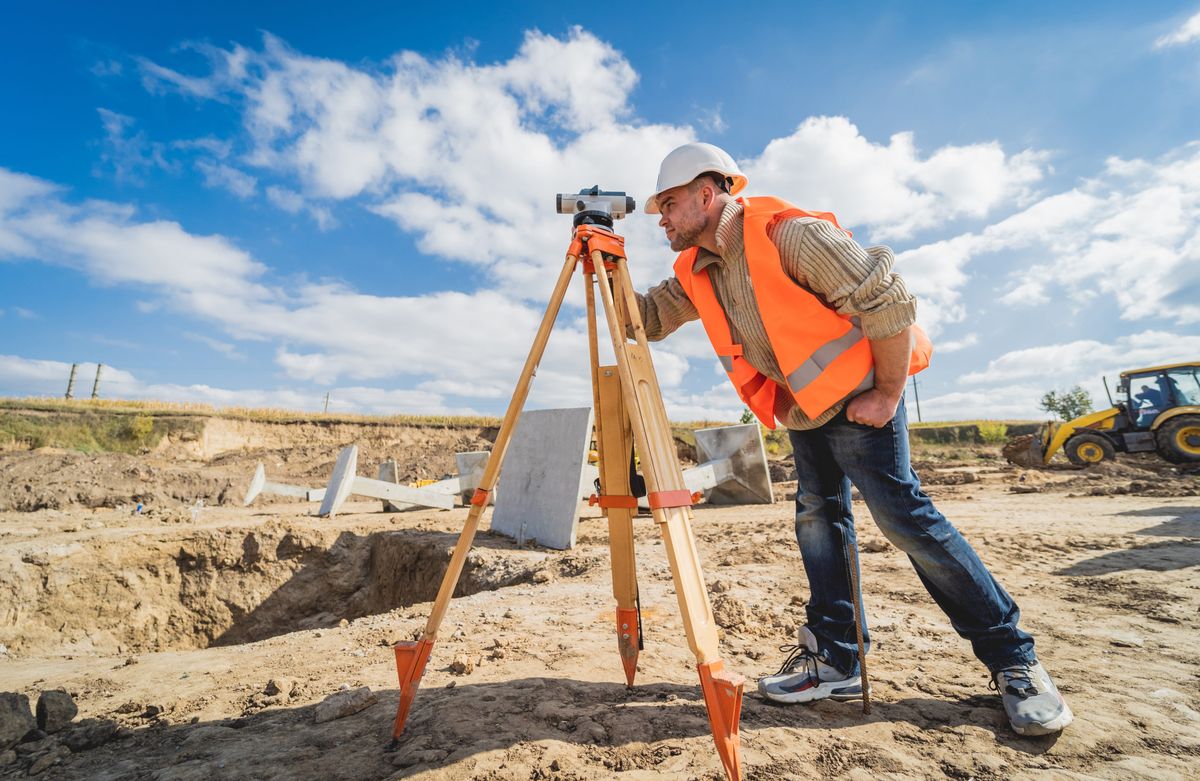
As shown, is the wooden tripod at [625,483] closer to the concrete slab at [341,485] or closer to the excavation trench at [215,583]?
the excavation trench at [215,583]

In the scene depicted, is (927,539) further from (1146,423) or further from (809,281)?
Result: (1146,423)

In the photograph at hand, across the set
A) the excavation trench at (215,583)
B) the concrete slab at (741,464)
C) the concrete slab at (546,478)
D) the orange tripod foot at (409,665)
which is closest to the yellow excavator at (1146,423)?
the concrete slab at (741,464)

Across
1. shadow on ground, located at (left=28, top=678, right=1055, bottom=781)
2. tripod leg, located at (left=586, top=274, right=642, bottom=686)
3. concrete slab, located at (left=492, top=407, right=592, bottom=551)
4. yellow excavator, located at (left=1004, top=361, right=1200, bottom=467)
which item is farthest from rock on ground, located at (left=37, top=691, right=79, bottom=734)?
yellow excavator, located at (left=1004, top=361, right=1200, bottom=467)

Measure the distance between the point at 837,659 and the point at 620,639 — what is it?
0.87 m

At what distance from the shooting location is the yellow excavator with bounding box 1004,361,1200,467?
10938mm

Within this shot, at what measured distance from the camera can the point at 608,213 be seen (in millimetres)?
2129

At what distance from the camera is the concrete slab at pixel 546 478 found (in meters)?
5.65

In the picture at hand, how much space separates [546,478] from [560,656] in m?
3.40

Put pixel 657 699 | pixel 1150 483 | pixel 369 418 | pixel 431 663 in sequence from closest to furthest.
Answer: pixel 657 699
pixel 431 663
pixel 1150 483
pixel 369 418

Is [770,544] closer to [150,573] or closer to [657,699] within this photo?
[657,699]

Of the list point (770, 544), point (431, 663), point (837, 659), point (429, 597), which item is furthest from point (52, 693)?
point (770, 544)

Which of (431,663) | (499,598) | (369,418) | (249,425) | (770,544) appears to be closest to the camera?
(431,663)

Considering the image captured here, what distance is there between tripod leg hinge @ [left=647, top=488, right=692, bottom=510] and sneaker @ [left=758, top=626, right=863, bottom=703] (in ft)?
3.37

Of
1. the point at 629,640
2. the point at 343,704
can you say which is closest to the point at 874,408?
the point at 629,640
